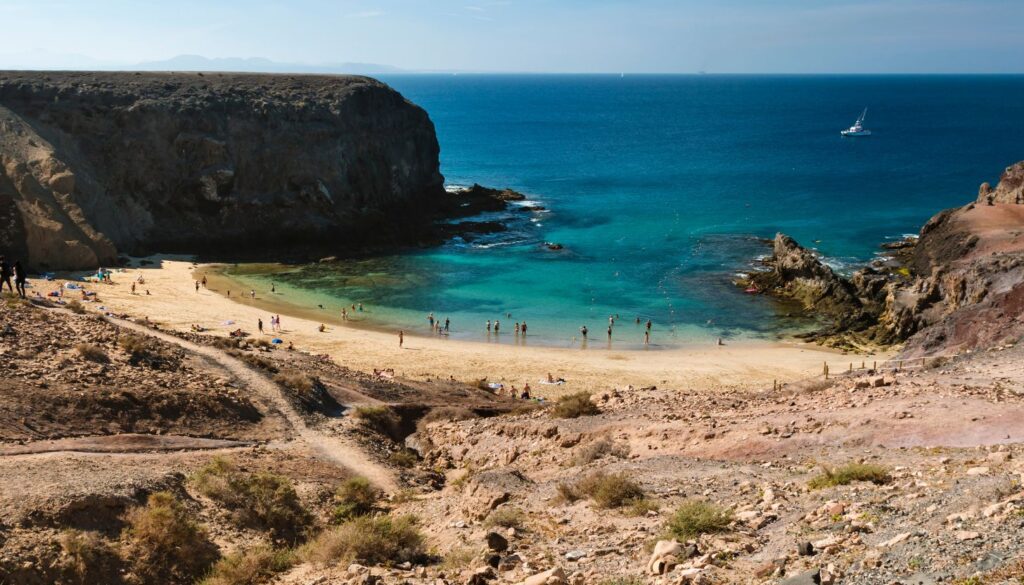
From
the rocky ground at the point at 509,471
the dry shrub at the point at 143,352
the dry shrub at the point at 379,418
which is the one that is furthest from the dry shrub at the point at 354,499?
the dry shrub at the point at 143,352

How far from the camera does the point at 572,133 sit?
468ft

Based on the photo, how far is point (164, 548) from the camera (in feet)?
44.4

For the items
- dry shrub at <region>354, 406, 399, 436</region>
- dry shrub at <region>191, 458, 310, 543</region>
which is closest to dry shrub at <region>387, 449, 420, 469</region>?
dry shrub at <region>354, 406, 399, 436</region>

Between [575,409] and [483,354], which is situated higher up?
[575,409]

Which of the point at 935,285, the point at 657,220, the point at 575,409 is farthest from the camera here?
the point at 657,220

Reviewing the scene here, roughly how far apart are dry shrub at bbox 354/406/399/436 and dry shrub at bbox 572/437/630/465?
22.1 feet

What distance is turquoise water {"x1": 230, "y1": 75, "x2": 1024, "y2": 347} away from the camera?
4431cm

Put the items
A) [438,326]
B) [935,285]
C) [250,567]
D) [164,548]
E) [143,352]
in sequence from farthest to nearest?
[438,326], [935,285], [143,352], [164,548], [250,567]

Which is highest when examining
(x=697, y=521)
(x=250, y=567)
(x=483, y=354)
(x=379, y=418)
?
(x=697, y=521)

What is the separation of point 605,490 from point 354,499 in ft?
18.8

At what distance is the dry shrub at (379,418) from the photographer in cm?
2298

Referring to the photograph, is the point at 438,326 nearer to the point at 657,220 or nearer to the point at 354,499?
the point at 354,499

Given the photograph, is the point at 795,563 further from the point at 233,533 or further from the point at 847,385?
the point at 847,385

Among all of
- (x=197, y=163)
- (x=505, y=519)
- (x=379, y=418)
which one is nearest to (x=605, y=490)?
(x=505, y=519)
